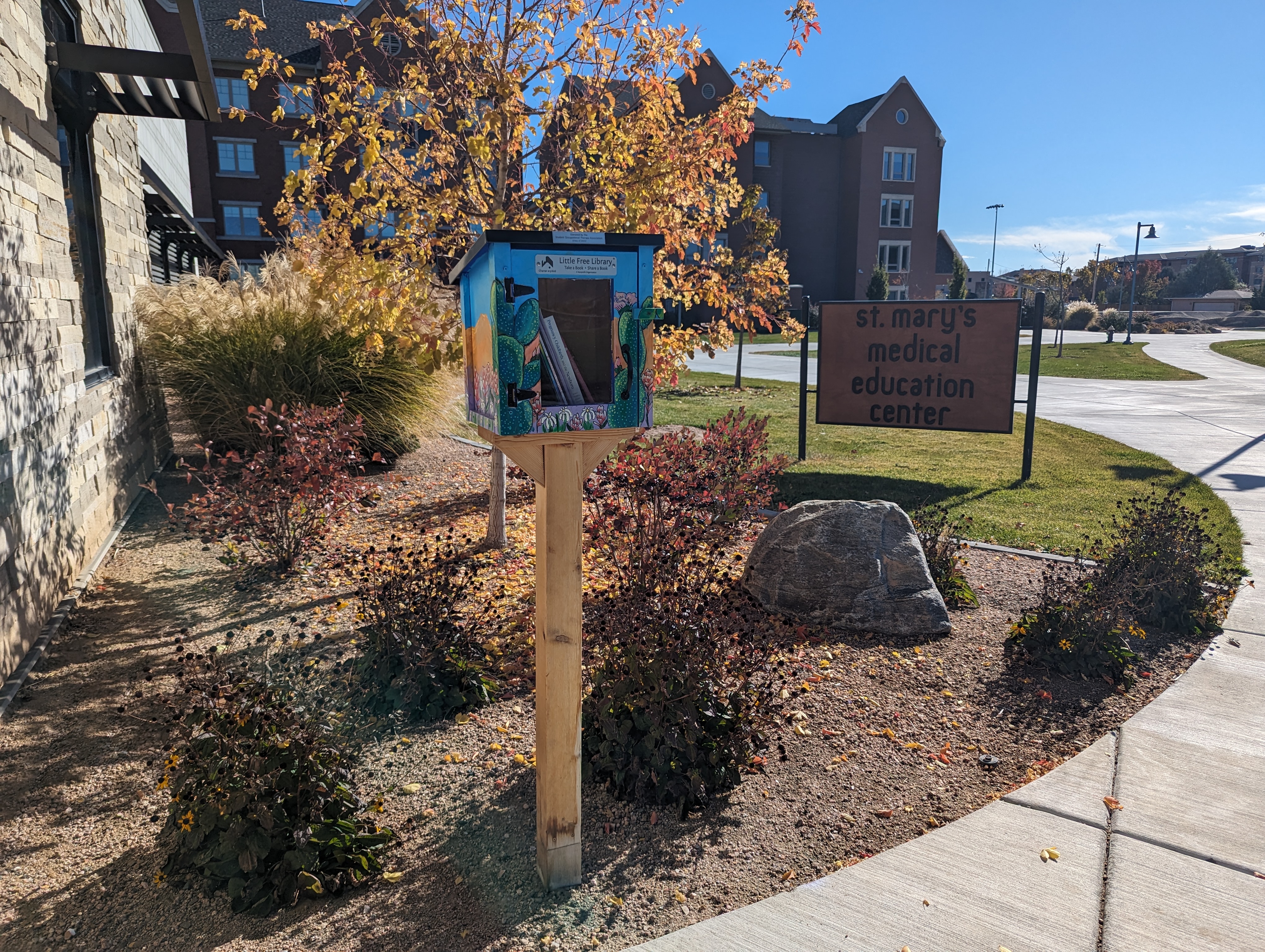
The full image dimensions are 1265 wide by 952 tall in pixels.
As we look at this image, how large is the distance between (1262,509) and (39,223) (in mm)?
9832

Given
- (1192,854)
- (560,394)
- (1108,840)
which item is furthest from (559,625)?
(1192,854)

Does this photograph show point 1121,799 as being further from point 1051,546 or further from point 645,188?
point 645,188

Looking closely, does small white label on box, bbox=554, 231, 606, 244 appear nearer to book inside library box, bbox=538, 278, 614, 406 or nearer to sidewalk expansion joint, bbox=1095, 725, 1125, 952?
book inside library box, bbox=538, 278, 614, 406

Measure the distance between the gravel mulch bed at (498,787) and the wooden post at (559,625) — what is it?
0.65 feet

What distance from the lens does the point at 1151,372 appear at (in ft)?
73.9

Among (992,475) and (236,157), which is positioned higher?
(236,157)

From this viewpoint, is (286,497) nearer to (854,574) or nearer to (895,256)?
(854,574)

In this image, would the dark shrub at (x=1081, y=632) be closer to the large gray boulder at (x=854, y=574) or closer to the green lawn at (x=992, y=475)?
the large gray boulder at (x=854, y=574)

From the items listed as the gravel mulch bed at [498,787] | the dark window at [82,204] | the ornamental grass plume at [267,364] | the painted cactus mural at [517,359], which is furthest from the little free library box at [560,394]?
the ornamental grass plume at [267,364]

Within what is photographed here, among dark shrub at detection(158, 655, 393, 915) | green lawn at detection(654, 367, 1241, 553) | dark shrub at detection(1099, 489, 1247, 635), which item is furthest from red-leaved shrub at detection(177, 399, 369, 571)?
dark shrub at detection(1099, 489, 1247, 635)

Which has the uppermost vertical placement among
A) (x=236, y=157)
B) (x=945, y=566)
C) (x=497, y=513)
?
(x=236, y=157)

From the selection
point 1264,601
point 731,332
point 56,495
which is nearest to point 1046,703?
point 1264,601

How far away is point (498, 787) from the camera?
3371 millimetres

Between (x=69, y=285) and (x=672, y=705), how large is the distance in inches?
209
